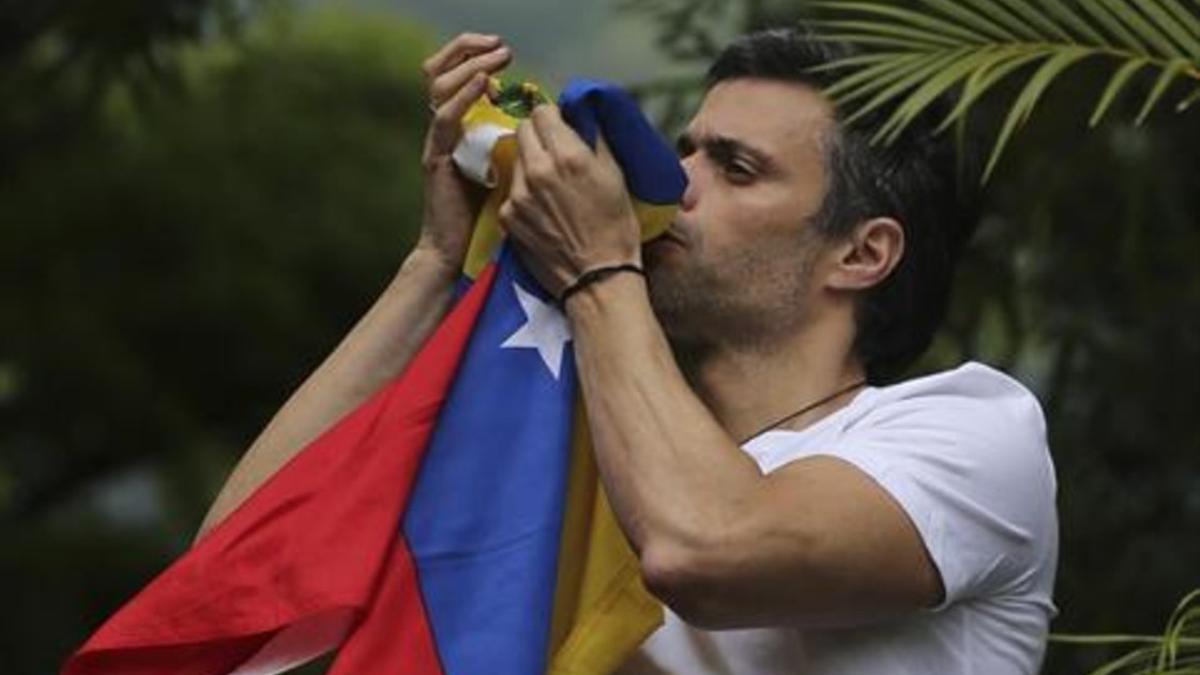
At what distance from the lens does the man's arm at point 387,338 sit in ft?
13.0

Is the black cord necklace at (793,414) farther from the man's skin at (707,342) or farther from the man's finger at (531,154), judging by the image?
the man's finger at (531,154)

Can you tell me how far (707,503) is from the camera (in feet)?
11.1

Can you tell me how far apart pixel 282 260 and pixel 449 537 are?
13889 millimetres

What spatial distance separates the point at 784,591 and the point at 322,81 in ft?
46.9

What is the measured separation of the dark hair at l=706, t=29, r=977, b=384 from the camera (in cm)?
391

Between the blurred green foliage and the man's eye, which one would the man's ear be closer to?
the man's eye

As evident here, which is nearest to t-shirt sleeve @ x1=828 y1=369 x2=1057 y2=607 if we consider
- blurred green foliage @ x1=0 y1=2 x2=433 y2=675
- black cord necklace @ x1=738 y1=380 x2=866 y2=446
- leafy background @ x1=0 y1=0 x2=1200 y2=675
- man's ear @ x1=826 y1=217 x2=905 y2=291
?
black cord necklace @ x1=738 y1=380 x2=866 y2=446

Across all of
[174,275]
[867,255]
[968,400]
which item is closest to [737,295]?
[867,255]

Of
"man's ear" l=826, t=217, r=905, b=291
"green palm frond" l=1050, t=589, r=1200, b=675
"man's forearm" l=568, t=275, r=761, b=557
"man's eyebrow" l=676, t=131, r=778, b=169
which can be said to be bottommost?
"green palm frond" l=1050, t=589, r=1200, b=675

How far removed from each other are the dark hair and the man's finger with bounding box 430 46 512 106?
0.32 m

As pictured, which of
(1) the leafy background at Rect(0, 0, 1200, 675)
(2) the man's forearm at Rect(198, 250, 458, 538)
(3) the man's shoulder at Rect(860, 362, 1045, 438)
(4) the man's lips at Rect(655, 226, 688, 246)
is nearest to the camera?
(3) the man's shoulder at Rect(860, 362, 1045, 438)

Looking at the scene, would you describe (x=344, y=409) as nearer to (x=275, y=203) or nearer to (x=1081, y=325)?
(x=1081, y=325)

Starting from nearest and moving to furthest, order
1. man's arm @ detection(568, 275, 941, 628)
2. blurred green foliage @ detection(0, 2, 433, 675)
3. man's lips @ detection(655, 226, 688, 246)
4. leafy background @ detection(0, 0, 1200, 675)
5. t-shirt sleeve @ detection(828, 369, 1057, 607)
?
man's arm @ detection(568, 275, 941, 628) < t-shirt sleeve @ detection(828, 369, 1057, 607) < man's lips @ detection(655, 226, 688, 246) < leafy background @ detection(0, 0, 1200, 675) < blurred green foliage @ detection(0, 2, 433, 675)

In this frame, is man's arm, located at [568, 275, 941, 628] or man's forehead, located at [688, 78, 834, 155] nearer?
man's arm, located at [568, 275, 941, 628]
